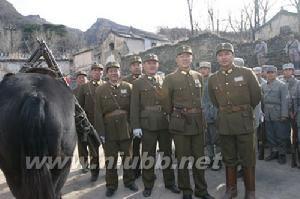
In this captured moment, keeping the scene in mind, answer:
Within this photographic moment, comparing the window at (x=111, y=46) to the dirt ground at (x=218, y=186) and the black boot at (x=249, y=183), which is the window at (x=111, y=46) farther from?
the black boot at (x=249, y=183)

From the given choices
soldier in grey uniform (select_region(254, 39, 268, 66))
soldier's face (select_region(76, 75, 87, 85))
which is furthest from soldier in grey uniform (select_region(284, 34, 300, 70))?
soldier's face (select_region(76, 75, 87, 85))

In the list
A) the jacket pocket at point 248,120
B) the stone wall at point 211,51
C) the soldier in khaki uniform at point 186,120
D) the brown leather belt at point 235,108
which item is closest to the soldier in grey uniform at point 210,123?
the soldier in khaki uniform at point 186,120

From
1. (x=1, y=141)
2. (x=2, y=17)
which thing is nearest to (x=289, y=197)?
(x=1, y=141)

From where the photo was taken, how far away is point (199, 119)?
203 inches

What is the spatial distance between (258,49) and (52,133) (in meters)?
12.8

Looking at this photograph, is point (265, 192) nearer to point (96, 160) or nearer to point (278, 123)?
point (278, 123)

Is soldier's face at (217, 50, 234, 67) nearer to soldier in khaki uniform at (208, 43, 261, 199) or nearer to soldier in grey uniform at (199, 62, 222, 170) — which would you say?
soldier in khaki uniform at (208, 43, 261, 199)

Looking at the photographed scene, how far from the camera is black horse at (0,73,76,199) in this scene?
3172mm

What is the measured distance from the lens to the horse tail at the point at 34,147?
10.3 ft

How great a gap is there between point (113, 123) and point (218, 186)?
6.42 feet

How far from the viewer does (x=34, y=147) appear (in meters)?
3.19

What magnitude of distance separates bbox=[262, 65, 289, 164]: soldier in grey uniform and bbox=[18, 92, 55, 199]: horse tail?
4824 mm

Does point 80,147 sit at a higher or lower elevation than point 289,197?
higher

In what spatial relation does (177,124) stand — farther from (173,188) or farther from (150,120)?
(173,188)
